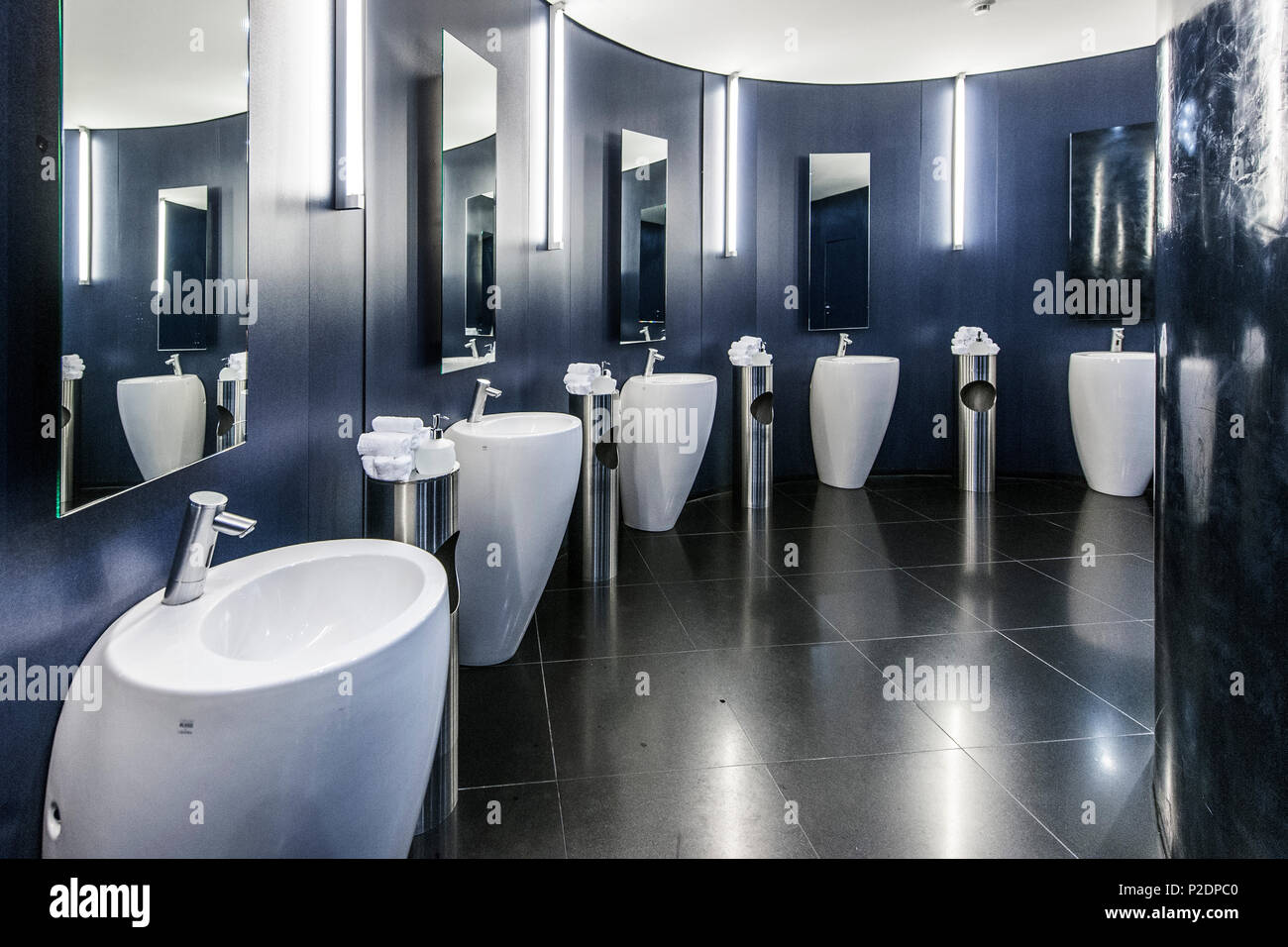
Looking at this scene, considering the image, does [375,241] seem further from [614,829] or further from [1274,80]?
[1274,80]

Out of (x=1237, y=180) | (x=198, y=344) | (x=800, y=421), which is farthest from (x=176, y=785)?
(x=800, y=421)

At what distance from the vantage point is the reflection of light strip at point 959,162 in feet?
17.7

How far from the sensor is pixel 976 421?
5.29 meters

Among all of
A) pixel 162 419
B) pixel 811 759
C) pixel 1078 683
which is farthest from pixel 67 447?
pixel 1078 683

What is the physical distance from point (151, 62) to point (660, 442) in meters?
3.12

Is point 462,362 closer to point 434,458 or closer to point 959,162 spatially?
point 434,458

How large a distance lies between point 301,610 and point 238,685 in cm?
52

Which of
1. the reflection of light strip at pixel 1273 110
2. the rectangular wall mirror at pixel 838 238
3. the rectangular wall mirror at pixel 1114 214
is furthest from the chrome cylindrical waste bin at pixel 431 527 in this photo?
the rectangular wall mirror at pixel 1114 214

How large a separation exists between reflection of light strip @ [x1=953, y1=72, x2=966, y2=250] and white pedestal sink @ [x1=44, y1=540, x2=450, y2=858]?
5.22 meters

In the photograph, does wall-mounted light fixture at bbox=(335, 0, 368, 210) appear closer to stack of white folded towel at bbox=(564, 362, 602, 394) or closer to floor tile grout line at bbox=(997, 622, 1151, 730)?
stack of white folded towel at bbox=(564, 362, 602, 394)

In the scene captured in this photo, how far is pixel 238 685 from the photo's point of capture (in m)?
0.90

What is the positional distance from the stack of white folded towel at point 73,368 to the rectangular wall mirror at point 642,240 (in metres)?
3.39

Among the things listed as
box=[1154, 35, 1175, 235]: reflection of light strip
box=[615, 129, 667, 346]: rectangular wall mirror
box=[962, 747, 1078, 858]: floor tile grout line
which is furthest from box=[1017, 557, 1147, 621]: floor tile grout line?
box=[615, 129, 667, 346]: rectangular wall mirror

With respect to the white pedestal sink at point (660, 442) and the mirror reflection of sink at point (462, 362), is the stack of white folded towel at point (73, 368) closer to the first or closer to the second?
the mirror reflection of sink at point (462, 362)
